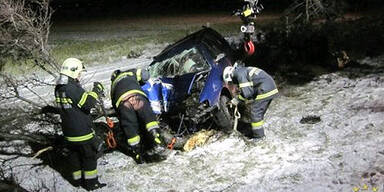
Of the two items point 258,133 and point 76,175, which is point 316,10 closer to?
point 258,133

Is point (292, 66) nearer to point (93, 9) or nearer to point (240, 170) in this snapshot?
point (240, 170)

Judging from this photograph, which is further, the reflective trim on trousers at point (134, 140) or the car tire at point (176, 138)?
the car tire at point (176, 138)

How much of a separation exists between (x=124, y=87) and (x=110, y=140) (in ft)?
3.70

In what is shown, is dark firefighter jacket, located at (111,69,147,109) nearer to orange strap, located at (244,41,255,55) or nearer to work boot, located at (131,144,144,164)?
work boot, located at (131,144,144,164)

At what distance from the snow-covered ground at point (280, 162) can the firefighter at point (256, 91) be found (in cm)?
31

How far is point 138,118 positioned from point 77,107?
1.09m

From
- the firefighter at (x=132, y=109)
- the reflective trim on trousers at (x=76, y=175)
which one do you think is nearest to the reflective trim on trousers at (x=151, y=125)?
the firefighter at (x=132, y=109)

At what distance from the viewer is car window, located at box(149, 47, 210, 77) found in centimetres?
790

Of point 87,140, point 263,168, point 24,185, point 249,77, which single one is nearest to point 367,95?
point 249,77

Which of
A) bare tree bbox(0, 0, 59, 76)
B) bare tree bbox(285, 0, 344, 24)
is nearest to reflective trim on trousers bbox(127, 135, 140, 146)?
bare tree bbox(0, 0, 59, 76)

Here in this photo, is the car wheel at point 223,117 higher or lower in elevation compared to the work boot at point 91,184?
higher

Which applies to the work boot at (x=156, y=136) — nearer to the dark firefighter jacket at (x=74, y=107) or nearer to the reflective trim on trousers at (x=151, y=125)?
the reflective trim on trousers at (x=151, y=125)

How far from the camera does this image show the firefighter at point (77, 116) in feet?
20.1

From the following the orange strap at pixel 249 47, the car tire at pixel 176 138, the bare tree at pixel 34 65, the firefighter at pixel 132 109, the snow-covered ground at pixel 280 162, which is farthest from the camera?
the orange strap at pixel 249 47
